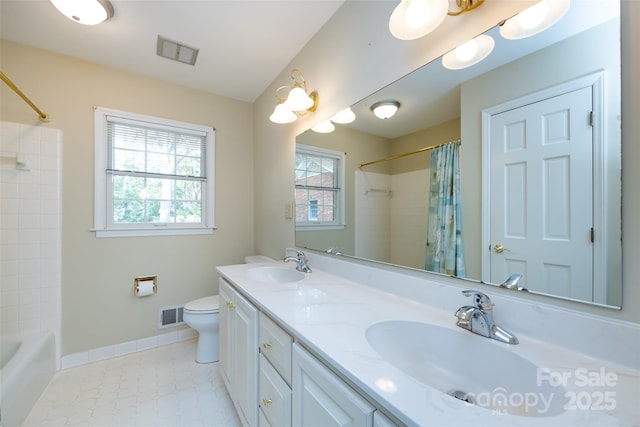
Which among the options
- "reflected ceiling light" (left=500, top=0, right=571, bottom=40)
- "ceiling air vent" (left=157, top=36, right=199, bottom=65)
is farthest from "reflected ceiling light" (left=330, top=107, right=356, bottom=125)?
"ceiling air vent" (left=157, top=36, right=199, bottom=65)

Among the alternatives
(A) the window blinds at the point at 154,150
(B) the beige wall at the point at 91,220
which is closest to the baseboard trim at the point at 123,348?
(B) the beige wall at the point at 91,220

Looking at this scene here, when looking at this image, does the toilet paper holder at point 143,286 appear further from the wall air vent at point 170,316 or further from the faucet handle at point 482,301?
the faucet handle at point 482,301

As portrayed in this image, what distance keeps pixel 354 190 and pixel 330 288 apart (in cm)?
58

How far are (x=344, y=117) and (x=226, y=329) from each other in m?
1.48

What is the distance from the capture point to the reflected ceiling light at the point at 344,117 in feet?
4.80

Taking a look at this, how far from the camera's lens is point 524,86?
78 cm

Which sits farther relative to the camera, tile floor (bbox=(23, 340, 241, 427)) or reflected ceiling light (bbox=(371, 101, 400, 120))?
tile floor (bbox=(23, 340, 241, 427))

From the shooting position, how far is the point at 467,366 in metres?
0.74

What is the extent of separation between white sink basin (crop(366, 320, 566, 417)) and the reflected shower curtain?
263 mm

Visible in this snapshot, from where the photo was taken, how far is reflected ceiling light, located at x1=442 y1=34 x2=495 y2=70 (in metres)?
0.87

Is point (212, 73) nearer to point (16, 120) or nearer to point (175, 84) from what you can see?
point (175, 84)

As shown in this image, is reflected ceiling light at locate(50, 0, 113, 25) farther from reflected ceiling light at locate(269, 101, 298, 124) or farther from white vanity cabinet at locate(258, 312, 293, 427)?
white vanity cabinet at locate(258, 312, 293, 427)

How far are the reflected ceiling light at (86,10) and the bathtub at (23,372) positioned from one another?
6.55ft

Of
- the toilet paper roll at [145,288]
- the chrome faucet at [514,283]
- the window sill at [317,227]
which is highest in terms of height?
the window sill at [317,227]
